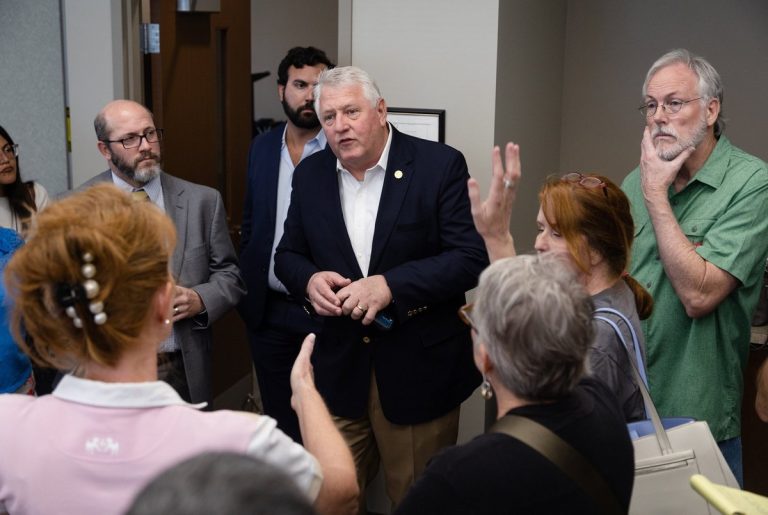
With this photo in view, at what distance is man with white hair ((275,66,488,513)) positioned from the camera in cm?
263

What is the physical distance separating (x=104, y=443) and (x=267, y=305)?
78.1 inches

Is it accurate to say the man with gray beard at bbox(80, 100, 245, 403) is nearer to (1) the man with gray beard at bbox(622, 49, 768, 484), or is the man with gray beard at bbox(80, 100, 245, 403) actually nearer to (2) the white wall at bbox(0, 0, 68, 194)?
(2) the white wall at bbox(0, 0, 68, 194)

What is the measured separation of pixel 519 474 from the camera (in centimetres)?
134

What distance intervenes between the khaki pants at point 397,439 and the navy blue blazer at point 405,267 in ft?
0.14

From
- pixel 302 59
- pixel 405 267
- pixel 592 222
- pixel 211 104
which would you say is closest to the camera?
pixel 592 222

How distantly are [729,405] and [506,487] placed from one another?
49.0 inches

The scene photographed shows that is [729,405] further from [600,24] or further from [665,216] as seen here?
[600,24]

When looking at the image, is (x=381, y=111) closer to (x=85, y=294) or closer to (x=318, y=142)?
(x=318, y=142)

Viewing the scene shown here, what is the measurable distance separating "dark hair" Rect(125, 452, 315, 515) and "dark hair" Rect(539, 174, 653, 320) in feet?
4.03

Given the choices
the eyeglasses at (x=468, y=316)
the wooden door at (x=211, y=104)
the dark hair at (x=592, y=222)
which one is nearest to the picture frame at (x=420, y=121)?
the wooden door at (x=211, y=104)

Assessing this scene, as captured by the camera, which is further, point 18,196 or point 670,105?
point 18,196

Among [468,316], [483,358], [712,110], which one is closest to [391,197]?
[712,110]

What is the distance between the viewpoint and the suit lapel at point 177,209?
2828 mm

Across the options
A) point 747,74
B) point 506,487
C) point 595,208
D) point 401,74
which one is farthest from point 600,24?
point 506,487
